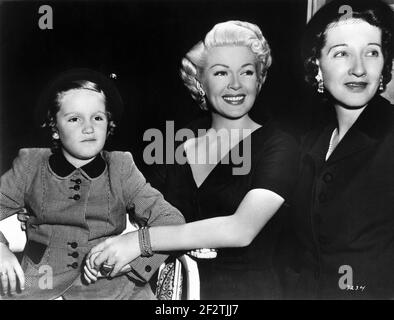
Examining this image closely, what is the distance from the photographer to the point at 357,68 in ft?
7.51

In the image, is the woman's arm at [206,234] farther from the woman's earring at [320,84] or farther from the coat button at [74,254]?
the woman's earring at [320,84]

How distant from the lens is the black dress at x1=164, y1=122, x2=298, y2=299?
7.72 ft

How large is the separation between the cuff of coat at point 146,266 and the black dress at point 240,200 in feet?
0.61

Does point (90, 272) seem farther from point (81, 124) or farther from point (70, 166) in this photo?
point (81, 124)

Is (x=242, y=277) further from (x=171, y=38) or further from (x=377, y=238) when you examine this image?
(x=171, y=38)

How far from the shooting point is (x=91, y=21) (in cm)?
249

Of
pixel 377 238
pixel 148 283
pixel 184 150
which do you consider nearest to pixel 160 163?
pixel 184 150

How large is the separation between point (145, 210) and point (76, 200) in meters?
0.31

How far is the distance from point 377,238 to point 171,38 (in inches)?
49.0

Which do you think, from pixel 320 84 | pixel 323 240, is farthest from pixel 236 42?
pixel 323 240

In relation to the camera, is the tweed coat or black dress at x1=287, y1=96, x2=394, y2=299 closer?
black dress at x1=287, y1=96, x2=394, y2=299

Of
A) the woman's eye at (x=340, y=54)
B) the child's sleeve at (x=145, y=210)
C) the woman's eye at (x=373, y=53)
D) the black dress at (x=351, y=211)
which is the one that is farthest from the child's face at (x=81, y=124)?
the woman's eye at (x=373, y=53)

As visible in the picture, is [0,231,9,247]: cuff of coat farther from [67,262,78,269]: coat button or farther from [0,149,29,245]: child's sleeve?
[67,262,78,269]: coat button

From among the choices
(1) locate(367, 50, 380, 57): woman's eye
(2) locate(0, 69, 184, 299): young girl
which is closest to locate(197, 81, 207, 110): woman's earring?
(2) locate(0, 69, 184, 299): young girl
